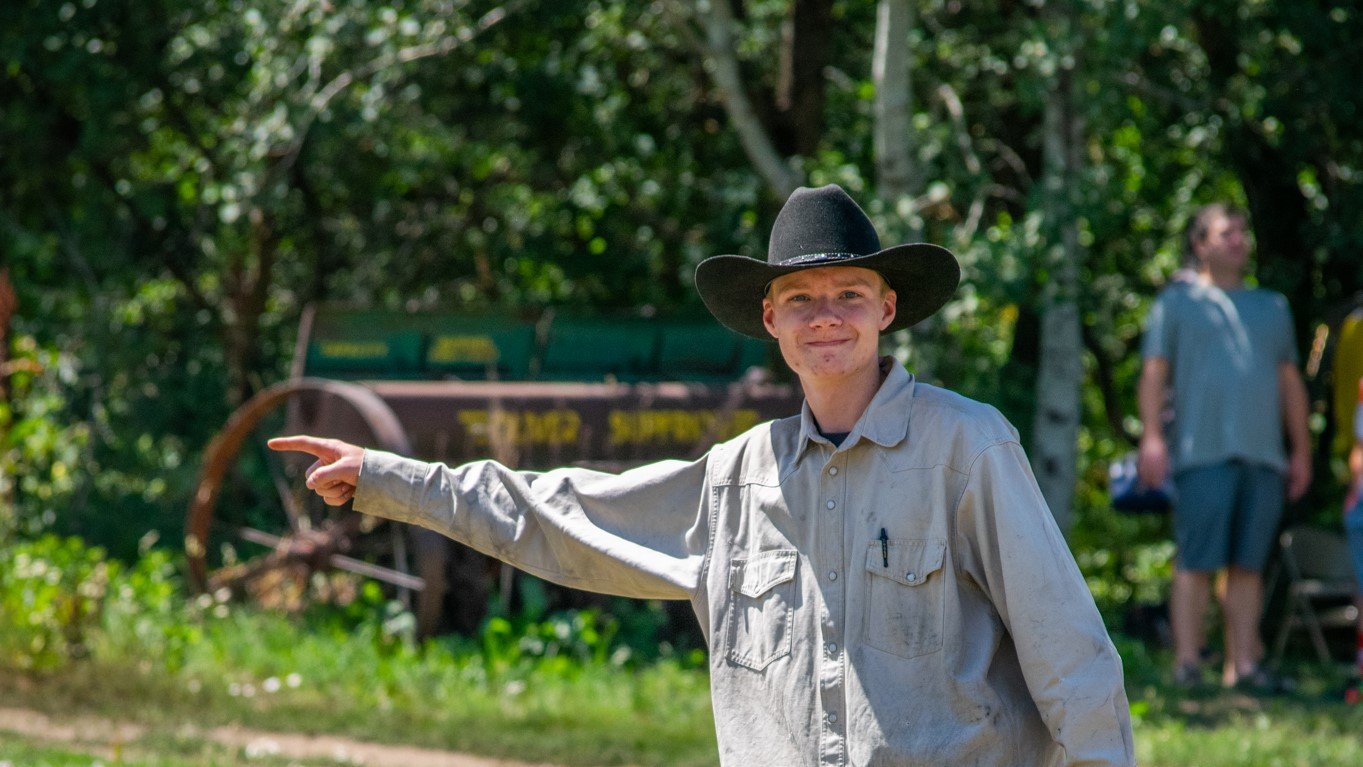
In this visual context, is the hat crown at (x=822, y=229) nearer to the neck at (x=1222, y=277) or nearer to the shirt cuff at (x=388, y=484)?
the shirt cuff at (x=388, y=484)

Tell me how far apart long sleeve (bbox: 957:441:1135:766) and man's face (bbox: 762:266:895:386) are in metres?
0.31

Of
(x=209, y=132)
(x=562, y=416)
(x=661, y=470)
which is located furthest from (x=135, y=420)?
(x=661, y=470)

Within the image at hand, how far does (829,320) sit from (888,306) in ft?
0.77

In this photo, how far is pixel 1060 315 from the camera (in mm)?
8273

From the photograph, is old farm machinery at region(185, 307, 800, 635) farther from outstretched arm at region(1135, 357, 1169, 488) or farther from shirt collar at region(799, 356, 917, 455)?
shirt collar at region(799, 356, 917, 455)

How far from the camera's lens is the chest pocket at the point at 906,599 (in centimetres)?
266

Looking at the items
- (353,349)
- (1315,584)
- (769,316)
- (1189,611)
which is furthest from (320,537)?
(769,316)

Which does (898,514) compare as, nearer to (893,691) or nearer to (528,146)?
(893,691)

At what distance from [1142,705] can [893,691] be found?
13.4 feet

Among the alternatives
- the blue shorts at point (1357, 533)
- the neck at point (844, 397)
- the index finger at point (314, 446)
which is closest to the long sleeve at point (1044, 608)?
the neck at point (844, 397)

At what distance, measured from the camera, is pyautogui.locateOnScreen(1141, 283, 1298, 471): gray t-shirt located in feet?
23.9

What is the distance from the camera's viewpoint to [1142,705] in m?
6.39

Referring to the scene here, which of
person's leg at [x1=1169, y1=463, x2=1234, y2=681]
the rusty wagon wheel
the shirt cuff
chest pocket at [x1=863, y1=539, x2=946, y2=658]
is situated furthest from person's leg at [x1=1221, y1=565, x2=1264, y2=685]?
the shirt cuff

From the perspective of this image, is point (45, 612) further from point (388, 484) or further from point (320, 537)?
point (388, 484)
